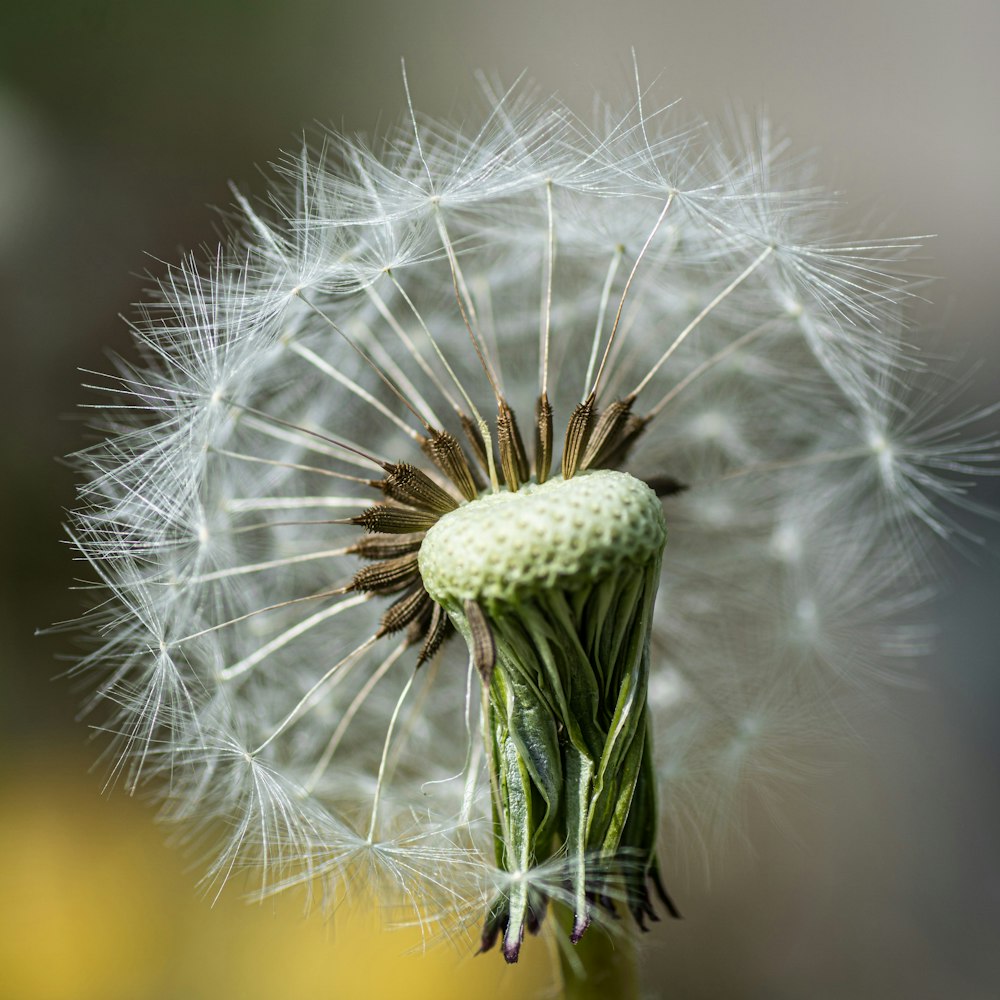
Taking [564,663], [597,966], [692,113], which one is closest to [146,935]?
[597,966]

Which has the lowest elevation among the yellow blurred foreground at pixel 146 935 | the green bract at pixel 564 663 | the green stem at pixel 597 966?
the yellow blurred foreground at pixel 146 935

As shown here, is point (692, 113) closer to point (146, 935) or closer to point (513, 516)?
point (513, 516)

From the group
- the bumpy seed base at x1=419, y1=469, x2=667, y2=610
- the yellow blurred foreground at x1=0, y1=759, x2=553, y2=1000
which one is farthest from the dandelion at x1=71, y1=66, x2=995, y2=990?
the yellow blurred foreground at x1=0, y1=759, x2=553, y2=1000

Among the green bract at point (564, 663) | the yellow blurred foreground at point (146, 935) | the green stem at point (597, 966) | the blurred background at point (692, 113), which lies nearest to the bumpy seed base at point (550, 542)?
the green bract at point (564, 663)

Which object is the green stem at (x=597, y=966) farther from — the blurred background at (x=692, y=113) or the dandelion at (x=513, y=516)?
the blurred background at (x=692, y=113)

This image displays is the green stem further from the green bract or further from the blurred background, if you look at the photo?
the blurred background

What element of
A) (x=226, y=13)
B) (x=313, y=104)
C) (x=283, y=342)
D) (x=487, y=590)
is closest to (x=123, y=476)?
(x=283, y=342)
